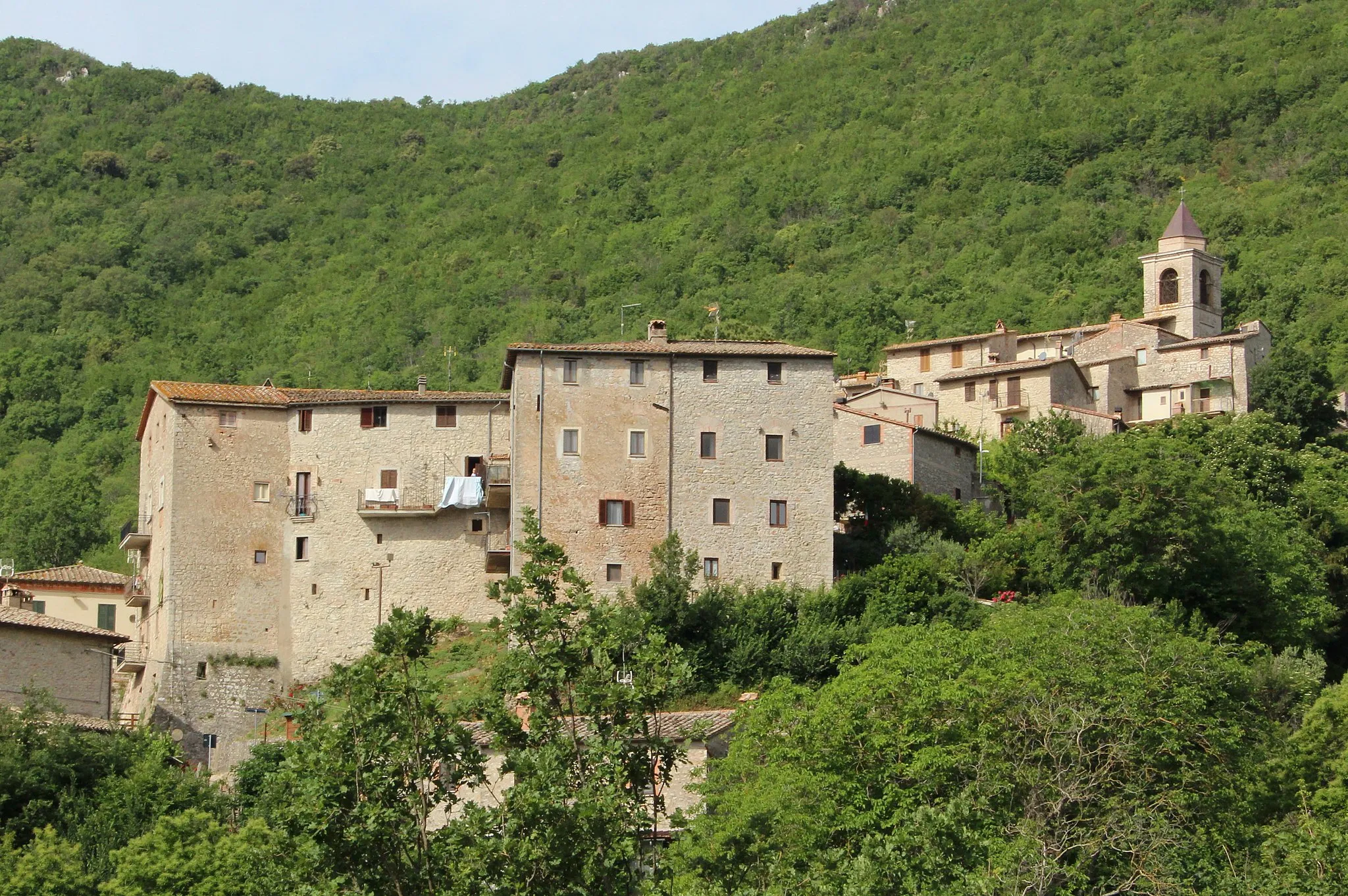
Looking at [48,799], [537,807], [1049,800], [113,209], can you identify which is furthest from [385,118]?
[537,807]

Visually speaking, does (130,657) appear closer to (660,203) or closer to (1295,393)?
(1295,393)

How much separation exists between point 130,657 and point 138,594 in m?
2.07

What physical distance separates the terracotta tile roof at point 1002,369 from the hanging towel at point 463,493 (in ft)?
79.0

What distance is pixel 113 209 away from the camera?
5162 inches

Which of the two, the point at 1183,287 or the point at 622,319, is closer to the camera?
the point at 1183,287

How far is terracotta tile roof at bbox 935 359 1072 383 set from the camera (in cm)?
7456

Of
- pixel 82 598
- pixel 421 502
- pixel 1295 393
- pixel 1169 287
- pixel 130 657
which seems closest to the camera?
pixel 421 502

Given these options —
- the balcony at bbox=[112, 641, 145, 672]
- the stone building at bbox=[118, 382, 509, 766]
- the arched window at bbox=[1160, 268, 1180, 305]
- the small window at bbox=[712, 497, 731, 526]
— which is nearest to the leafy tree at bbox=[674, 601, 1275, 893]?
the small window at bbox=[712, 497, 731, 526]

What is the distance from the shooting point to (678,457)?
186 feet

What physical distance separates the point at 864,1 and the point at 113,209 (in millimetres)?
64215

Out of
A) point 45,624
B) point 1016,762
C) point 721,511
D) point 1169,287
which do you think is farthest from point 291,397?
point 1169,287

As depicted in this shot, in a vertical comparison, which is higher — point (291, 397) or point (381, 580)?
point (291, 397)

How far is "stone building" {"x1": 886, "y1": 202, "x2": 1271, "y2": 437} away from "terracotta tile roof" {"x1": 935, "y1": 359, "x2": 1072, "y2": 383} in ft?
0.16

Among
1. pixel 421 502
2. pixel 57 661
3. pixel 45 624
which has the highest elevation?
pixel 421 502
